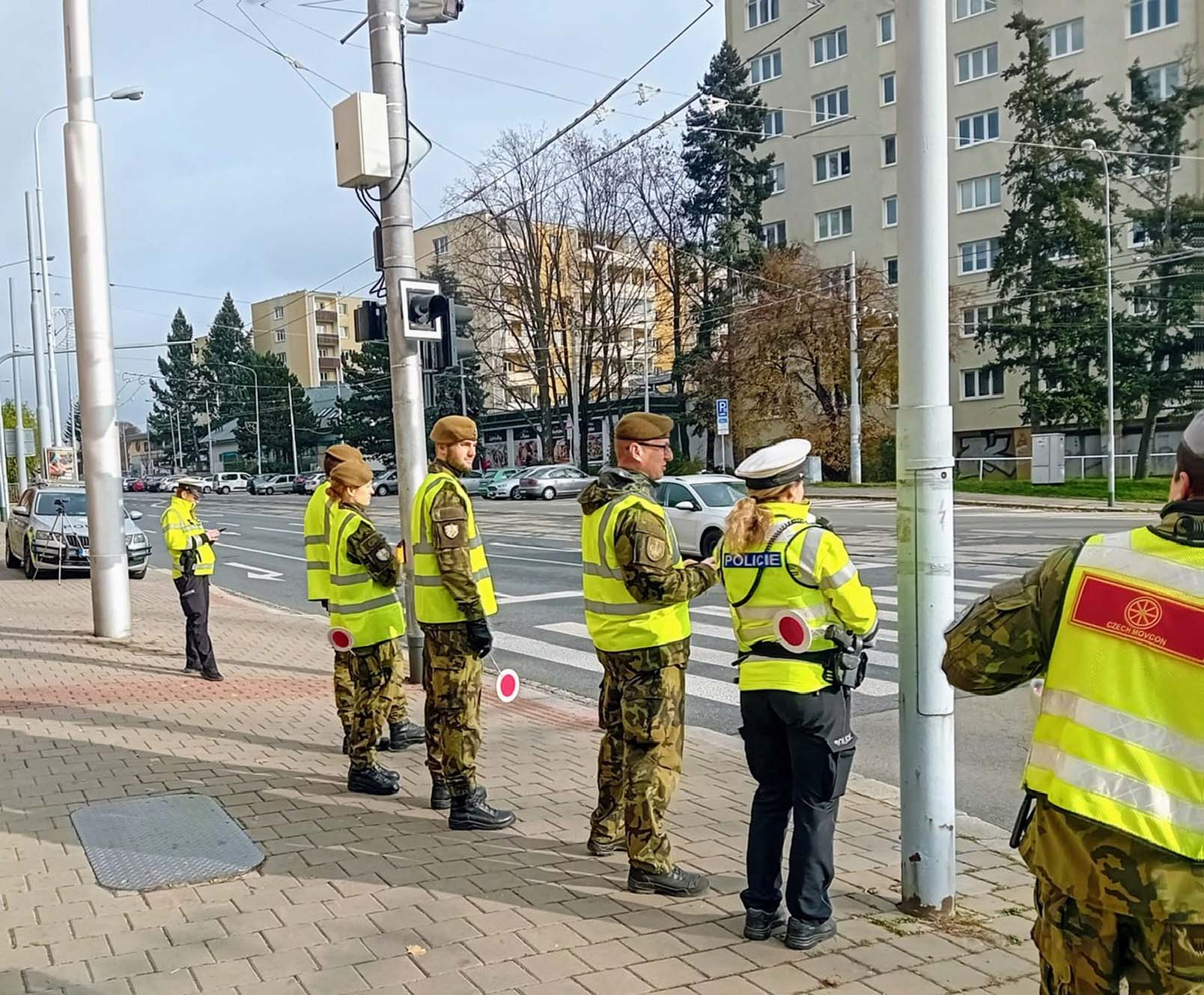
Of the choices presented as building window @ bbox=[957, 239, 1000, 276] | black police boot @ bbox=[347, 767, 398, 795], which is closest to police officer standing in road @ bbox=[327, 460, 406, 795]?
black police boot @ bbox=[347, 767, 398, 795]

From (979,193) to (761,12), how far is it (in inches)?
589

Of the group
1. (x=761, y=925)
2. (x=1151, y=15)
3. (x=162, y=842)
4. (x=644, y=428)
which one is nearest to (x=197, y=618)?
(x=162, y=842)

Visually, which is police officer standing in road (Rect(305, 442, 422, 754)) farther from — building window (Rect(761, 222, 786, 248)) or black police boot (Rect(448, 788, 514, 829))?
building window (Rect(761, 222, 786, 248))

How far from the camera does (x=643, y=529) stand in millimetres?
4266

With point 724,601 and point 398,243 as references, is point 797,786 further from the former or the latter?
point 724,601

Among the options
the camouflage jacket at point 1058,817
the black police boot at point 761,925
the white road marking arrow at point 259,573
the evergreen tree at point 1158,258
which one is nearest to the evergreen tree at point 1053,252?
the evergreen tree at point 1158,258

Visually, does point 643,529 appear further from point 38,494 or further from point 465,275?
point 465,275

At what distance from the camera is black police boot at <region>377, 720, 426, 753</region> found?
6652 millimetres

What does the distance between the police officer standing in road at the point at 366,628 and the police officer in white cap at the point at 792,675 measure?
2.41 m

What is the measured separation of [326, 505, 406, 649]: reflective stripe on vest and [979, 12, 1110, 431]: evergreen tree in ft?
125

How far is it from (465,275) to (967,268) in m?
23.2

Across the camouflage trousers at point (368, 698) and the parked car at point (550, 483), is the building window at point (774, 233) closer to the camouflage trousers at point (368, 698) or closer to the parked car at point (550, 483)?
the parked car at point (550, 483)

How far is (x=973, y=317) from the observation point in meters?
45.6

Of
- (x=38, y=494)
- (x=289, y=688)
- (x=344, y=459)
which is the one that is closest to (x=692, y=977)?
(x=344, y=459)
